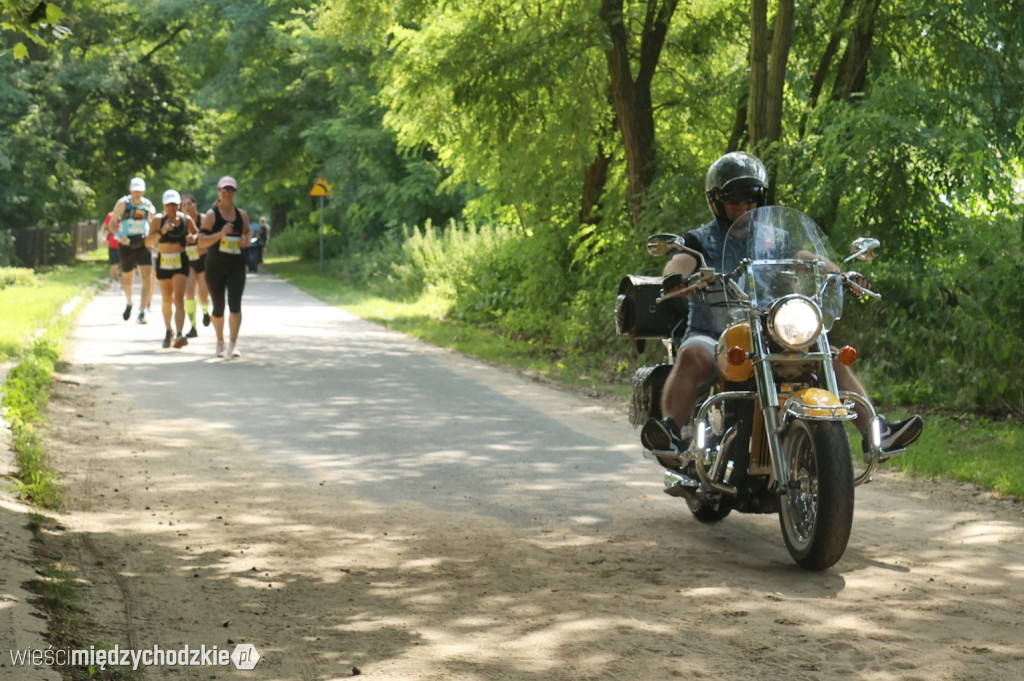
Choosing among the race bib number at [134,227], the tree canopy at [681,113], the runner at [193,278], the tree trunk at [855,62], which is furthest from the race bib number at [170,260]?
the tree trunk at [855,62]

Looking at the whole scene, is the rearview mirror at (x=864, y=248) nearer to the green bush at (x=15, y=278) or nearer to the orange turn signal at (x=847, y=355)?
the orange turn signal at (x=847, y=355)

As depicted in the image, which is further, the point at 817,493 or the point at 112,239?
the point at 112,239

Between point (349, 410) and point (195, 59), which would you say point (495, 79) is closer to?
point (349, 410)

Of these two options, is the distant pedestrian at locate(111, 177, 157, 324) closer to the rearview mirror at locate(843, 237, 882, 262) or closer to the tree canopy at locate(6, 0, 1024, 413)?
the tree canopy at locate(6, 0, 1024, 413)

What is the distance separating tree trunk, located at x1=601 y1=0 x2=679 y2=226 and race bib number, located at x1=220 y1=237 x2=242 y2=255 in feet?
15.4

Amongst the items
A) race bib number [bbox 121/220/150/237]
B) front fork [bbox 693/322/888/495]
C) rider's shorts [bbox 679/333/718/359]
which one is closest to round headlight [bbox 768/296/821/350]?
front fork [bbox 693/322/888/495]

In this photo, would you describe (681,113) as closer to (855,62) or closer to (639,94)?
(639,94)

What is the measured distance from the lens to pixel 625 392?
13617 millimetres

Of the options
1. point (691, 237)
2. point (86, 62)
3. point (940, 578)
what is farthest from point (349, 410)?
point (86, 62)

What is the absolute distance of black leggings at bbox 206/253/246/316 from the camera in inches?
603

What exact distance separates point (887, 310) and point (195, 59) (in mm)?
35439

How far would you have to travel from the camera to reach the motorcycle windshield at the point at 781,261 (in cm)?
652

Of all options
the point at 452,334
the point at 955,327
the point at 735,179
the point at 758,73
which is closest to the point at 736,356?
the point at 735,179

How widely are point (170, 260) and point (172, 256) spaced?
0.06 metres
